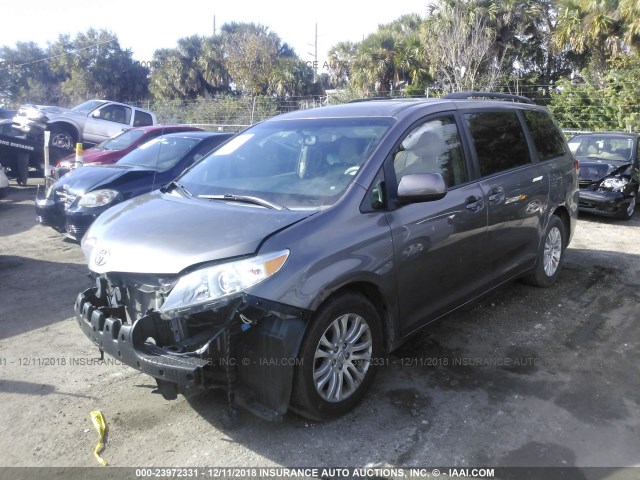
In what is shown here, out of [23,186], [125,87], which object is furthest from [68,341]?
[125,87]

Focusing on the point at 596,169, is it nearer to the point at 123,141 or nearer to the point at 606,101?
the point at 123,141

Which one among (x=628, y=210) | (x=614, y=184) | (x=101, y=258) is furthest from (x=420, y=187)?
(x=628, y=210)

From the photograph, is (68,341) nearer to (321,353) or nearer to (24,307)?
(24,307)

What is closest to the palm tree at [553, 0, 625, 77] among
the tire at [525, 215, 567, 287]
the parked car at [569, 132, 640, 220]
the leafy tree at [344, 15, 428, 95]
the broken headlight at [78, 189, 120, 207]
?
the leafy tree at [344, 15, 428, 95]

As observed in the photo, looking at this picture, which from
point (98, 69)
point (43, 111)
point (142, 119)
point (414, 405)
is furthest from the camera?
point (98, 69)

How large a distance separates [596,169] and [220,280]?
30.0 ft

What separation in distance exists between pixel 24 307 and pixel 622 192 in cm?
921

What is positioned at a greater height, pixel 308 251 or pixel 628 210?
pixel 308 251

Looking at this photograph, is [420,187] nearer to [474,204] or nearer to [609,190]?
[474,204]

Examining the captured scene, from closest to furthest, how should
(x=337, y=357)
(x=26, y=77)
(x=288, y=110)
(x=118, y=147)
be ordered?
(x=337, y=357)
(x=118, y=147)
(x=288, y=110)
(x=26, y=77)

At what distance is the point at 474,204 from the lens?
4.14 m

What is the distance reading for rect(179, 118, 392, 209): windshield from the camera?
11.4 feet

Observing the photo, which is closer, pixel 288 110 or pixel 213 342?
pixel 213 342

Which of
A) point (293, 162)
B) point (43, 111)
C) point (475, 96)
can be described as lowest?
point (293, 162)
